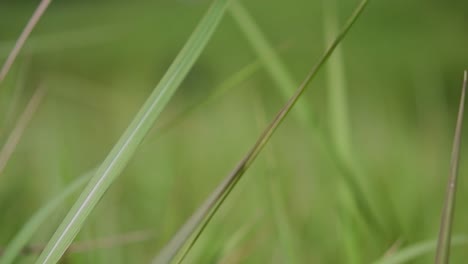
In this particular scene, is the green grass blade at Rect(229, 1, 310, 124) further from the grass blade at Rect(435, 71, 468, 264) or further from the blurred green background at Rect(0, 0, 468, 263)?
the grass blade at Rect(435, 71, 468, 264)

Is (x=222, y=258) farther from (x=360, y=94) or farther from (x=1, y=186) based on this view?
(x=360, y=94)

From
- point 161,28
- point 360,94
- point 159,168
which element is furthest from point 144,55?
point 159,168

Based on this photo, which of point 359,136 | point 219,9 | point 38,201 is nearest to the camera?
point 219,9

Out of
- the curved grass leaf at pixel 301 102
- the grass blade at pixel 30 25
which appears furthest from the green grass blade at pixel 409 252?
the grass blade at pixel 30 25

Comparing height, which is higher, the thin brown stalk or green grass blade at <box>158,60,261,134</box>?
the thin brown stalk

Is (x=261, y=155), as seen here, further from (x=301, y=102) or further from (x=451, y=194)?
(x=451, y=194)

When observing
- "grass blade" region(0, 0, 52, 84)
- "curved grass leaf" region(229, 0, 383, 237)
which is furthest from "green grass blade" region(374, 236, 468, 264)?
"grass blade" region(0, 0, 52, 84)
